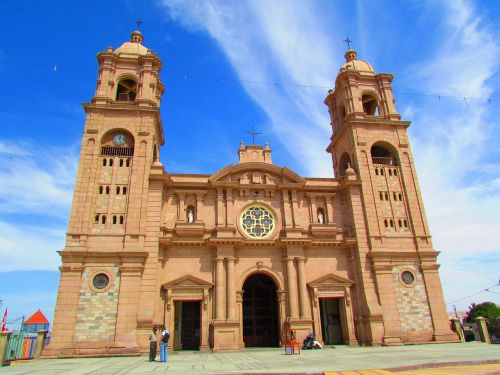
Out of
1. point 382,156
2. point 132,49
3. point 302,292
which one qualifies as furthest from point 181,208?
point 382,156

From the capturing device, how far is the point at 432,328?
27.8m

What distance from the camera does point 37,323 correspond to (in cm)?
3738

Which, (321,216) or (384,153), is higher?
(384,153)

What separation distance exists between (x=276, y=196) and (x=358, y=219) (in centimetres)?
716

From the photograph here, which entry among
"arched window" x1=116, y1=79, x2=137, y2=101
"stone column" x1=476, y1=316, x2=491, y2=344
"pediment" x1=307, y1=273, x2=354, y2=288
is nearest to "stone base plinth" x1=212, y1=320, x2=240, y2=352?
"pediment" x1=307, y1=273, x2=354, y2=288

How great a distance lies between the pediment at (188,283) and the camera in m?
27.0

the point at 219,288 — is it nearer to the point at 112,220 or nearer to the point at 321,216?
the point at 112,220

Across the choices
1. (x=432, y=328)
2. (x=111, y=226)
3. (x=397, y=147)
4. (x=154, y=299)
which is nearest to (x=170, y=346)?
(x=154, y=299)

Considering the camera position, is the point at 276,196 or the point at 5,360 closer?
the point at 5,360

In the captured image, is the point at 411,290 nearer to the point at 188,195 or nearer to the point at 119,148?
the point at 188,195

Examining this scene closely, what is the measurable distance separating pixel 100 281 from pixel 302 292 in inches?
582

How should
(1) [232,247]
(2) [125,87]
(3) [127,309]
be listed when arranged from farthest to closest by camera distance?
(2) [125,87], (1) [232,247], (3) [127,309]

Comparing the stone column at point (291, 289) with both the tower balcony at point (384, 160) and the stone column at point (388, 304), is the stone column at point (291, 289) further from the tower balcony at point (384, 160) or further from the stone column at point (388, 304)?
the tower balcony at point (384, 160)

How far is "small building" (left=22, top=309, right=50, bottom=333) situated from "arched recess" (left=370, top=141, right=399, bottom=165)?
3606 centimetres
